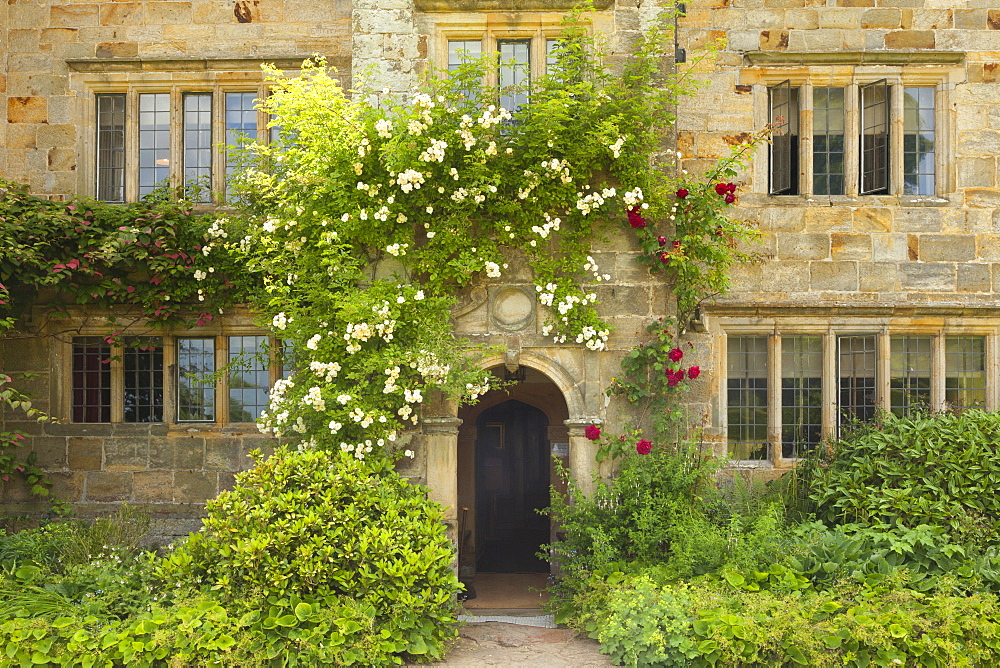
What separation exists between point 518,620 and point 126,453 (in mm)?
4959

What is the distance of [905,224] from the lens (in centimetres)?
996

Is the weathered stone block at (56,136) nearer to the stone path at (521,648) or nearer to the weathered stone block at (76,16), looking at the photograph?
the weathered stone block at (76,16)

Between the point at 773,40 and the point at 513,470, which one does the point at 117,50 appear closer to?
the point at 773,40

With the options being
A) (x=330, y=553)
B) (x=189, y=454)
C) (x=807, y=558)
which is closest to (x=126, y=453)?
(x=189, y=454)

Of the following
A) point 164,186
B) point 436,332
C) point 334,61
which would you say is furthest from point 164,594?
point 334,61

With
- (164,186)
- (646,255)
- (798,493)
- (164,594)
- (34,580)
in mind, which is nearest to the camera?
(164,594)

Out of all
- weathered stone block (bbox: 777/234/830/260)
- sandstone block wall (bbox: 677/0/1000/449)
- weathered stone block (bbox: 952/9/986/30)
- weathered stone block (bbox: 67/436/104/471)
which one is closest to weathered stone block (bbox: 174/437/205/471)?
weathered stone block (bbox: 67/436/104/471)

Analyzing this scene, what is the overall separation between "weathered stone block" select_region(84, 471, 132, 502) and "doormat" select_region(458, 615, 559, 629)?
430 cm

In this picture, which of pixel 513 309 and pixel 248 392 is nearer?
pixel 513 309

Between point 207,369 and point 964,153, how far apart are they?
926cm

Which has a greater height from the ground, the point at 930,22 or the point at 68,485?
the point at 930,22

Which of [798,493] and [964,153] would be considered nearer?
[798,493]

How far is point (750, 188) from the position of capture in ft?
32.8

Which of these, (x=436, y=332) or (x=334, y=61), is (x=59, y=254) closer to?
(x=334, y=61)
